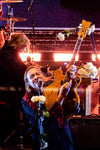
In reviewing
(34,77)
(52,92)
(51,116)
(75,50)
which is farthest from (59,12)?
(51,116)

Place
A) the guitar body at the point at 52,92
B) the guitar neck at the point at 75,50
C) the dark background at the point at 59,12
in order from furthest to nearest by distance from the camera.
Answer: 1. the dark background at the point at 59,12
2. the guitar neck at the point at 75,50
3. the guitar body at the point at 52,92

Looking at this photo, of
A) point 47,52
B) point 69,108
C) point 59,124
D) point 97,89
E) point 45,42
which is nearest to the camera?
point 59,124

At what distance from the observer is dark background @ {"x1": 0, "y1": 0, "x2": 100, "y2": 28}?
4328mm

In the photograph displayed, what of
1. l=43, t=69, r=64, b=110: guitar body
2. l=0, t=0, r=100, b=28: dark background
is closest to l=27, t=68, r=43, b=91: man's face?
l=43, t=69, r=64, b=110: guitar body

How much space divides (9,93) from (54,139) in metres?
0.64

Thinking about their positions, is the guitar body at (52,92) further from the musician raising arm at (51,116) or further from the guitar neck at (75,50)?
the guitar neck at (75,50)

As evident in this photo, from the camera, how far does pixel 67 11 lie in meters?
4.39

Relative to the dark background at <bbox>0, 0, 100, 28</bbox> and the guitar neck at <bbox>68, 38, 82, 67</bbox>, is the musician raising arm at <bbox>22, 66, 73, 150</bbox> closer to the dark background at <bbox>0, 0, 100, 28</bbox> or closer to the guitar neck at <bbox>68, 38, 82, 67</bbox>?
the guitar neck at <bbox>68, 38, 82, 67</bbox>

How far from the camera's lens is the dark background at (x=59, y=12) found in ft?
14.2

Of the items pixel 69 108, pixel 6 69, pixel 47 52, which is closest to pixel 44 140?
pixel 69 108

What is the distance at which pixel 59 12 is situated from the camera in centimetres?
436

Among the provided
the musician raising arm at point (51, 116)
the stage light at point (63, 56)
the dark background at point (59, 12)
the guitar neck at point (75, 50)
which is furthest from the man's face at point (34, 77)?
the dark background at point (59, 12)

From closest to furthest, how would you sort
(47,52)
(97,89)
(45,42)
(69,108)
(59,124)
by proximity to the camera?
1. (59,124)
2. (69,108)
3. (97,89)
4. (47,52)
5. (45,42)

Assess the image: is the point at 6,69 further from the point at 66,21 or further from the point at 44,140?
the point at 66,21
